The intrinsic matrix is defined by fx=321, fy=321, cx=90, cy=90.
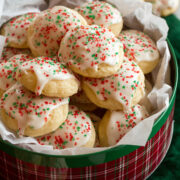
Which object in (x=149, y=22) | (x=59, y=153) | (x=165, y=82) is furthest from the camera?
(x=149, y=22)

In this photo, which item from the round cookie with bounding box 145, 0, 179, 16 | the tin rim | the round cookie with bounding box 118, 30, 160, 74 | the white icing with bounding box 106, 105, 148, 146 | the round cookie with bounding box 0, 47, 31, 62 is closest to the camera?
the tin rim

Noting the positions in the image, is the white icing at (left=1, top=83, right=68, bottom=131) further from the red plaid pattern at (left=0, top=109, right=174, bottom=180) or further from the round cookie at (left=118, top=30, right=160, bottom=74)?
the round cookie at (left=118, top=30, right=160, bottom=74)

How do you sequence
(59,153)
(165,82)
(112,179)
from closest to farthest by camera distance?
(59,153)
(112,179)
(165,82)

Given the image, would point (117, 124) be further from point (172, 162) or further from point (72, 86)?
point (172, 162)

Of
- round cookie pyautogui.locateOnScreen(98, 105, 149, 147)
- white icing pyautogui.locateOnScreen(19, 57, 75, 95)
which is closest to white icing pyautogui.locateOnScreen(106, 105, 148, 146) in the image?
round cookie pyautogui.locateOnScreen(98, 105, 149, 147)

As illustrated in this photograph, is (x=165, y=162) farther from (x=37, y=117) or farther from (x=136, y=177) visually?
(x=37, y=117)

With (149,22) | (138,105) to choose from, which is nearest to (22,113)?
(138,105)
